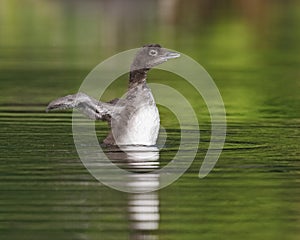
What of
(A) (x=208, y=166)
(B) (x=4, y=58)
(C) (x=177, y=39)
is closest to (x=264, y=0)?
(C) (x=177, y=39)

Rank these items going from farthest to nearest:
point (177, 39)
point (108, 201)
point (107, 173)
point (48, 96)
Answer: point (177, 39) → point (48, 96) → point (107, 173) → point (108, 201)

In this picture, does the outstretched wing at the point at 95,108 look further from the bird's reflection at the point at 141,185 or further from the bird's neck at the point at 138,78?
the bird's reflection at the point at 141,185

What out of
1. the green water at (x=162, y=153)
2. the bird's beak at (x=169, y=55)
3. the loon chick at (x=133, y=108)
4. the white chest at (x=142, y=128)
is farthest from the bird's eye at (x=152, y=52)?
the green water at (x=162, y=153)

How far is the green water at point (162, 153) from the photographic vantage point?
36.1 ft

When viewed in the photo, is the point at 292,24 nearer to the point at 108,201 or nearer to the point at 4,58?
the point at 4,58

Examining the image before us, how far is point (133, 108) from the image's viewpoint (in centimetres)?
1491

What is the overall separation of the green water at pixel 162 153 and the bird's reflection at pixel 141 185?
0.07 ft

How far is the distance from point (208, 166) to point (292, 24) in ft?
95.0

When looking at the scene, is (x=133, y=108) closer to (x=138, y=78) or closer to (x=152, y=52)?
(x=138, y=78)

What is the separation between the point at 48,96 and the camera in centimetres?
2120

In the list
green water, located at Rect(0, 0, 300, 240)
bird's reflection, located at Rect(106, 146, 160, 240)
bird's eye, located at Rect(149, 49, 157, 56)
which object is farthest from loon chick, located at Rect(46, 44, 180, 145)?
green water, located at Rect(0, 0, 300, 240)

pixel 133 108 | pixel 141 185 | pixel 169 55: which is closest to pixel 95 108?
pixel 133 108

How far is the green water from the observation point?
11.0 metres

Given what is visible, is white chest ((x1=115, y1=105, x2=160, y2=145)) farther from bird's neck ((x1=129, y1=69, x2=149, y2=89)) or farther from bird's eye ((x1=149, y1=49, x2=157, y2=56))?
bird's eye ((x1=149, y1=49, x2=157, y2=56))
